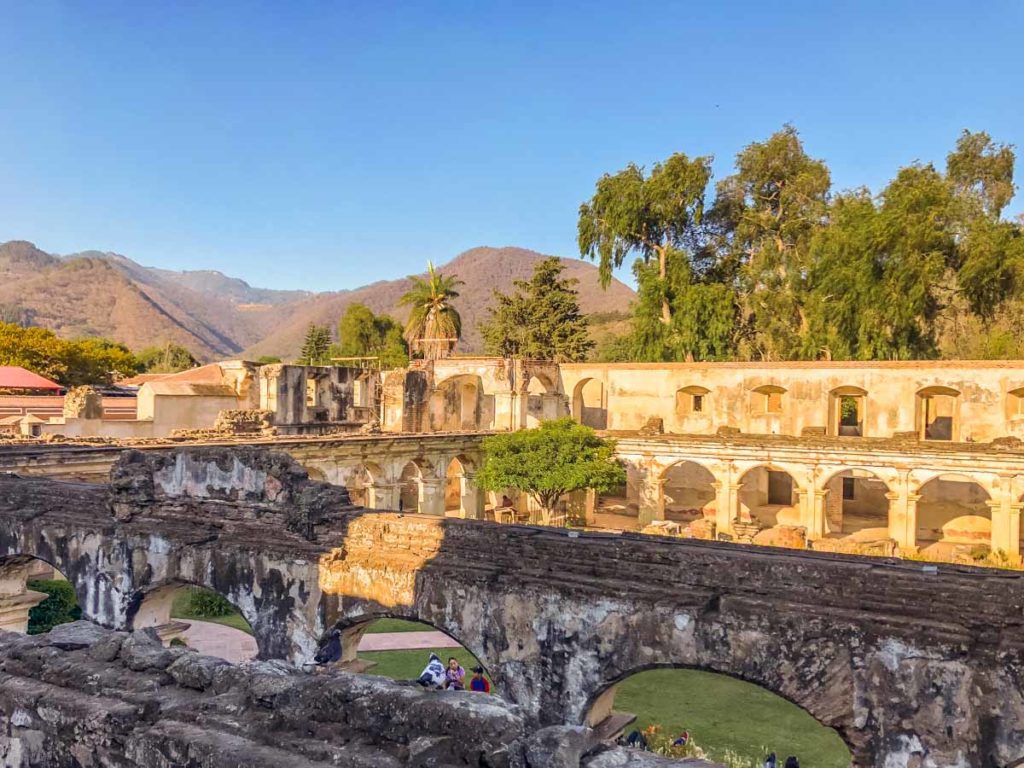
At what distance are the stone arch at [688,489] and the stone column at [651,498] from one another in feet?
10.6

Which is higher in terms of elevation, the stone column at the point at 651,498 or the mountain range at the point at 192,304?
the mountain range at the point at 192,304

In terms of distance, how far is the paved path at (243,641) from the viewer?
14414 mm

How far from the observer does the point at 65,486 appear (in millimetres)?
10805

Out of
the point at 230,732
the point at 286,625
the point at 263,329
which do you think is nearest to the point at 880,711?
the point at 230,732

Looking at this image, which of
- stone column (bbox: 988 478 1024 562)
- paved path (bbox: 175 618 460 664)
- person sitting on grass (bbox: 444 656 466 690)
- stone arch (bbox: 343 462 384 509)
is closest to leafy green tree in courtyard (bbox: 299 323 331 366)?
stone arch (bbox: 343 462 384 509)

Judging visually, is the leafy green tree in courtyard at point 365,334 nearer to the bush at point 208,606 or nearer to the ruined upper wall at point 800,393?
the ruined upper wall at point 800,393

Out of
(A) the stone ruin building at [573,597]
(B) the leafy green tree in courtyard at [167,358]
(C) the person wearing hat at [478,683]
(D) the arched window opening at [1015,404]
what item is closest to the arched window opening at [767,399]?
(D) the arched window opening at [1015,404]

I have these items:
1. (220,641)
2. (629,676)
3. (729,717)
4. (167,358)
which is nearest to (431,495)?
(220,641)

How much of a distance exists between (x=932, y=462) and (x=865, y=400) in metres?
4.93

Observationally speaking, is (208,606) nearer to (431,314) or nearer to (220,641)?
(220,641)

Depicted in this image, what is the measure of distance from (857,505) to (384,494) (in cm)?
1753

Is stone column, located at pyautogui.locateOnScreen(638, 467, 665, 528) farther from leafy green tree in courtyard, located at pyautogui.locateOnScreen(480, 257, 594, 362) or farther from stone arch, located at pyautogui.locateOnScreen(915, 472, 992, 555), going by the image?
leafy green tree in courtyard, located at pyautogui.locateOnScreen(480, 257, 594, 362)

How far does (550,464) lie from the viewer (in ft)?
82.6

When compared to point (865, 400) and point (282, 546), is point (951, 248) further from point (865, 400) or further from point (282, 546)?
point (282, 546)
